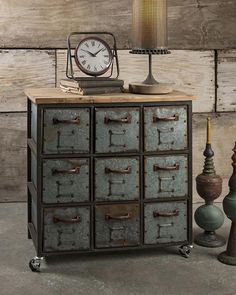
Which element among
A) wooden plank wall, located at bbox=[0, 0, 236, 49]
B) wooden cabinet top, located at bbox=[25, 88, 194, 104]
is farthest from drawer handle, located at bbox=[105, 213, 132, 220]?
wooden plank wall, located at bbox=[0, 0, 236, 49]

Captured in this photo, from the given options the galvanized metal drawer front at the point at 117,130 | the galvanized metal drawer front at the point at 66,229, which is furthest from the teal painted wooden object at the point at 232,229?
the galvanized metal drawer front at the point at 66,229

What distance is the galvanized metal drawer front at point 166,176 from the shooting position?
352 cm

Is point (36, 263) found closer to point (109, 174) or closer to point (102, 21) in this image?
point (109, 174)

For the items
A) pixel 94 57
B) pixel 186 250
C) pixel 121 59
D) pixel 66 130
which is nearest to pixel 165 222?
pixel 186 250

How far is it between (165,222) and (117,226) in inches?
10.5

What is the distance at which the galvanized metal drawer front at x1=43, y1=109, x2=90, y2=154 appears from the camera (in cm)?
336

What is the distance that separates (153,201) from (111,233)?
283mm

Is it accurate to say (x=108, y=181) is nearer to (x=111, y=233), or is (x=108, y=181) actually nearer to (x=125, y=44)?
(x=111, y=233)

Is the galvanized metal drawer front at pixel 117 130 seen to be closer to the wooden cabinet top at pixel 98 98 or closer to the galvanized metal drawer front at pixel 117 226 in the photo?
the wooden cabinet top at pixel 98 98

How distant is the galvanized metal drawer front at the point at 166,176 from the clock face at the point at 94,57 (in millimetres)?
591

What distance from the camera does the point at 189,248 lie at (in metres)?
3.66

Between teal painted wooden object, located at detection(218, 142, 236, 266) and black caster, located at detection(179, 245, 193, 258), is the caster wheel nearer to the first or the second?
black caster, located at detection(179, 245, 193, 258)

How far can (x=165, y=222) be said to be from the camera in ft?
11.8

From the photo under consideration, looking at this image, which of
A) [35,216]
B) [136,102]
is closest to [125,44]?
[136,102]
